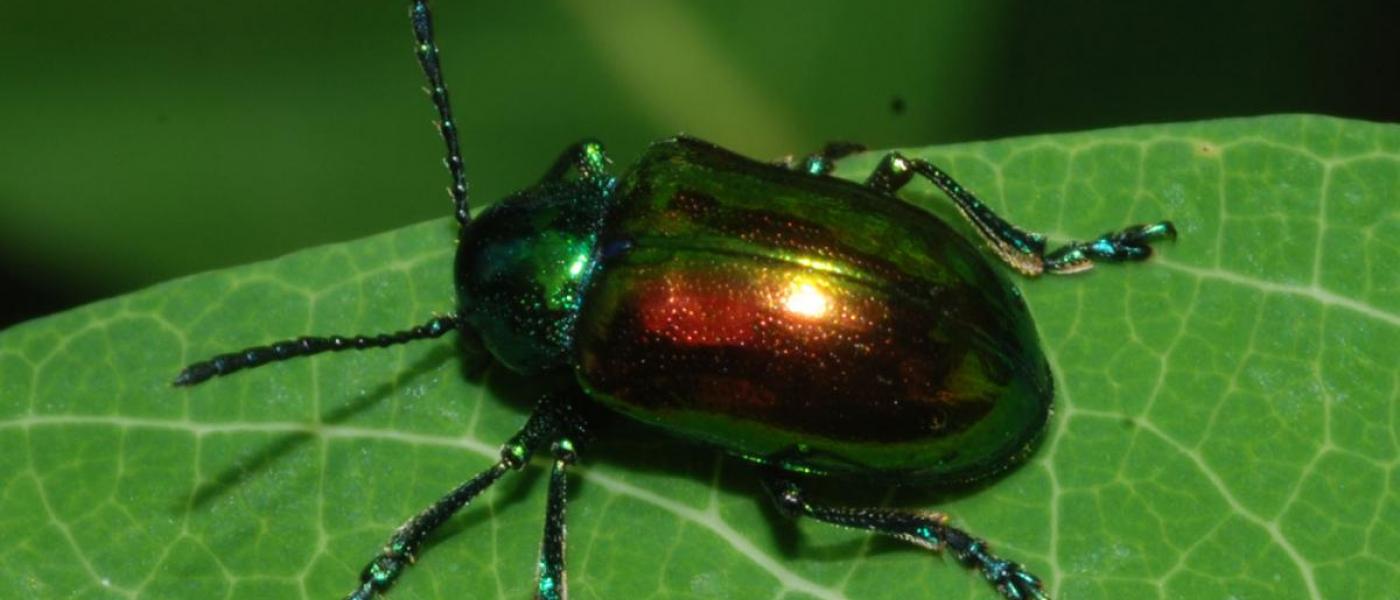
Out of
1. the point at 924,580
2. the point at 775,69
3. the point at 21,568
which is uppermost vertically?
the point at 775,69

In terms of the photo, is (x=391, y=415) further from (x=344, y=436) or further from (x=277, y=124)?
(x=277, y=124)

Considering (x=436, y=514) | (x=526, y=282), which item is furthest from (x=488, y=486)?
(x=526, y=282)

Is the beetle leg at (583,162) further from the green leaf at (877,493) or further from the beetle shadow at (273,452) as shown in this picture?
the beetle shadow at (273,452)

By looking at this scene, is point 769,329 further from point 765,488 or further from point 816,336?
point 765,488

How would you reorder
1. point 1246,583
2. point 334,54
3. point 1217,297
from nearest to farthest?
point 1246,583 < point 1217,297 < point 334,54

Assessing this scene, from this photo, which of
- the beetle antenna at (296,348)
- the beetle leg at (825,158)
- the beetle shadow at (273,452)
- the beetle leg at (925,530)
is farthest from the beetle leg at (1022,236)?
the beetle shadow at (273,452)

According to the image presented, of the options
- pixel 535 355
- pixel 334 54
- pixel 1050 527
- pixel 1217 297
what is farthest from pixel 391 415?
pixel 1217 297

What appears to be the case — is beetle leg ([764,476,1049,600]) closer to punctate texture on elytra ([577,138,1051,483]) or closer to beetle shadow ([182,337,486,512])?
punctate texture on elytra ([577,138,1051,483])
